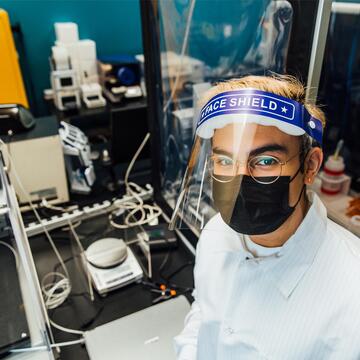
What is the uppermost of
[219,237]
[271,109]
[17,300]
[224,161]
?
[271,109]

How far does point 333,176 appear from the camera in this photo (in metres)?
1.28

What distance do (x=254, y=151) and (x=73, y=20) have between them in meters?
2.17

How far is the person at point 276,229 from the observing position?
0.60 m

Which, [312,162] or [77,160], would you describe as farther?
[77,160]

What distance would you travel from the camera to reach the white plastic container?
1.27m

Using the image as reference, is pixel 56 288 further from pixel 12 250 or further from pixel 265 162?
pixel 265 162

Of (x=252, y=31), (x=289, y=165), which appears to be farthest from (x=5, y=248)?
(x=252, y=31)

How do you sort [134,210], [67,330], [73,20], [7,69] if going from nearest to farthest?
[67,330] < [134,210] < [7,69] < [73,20]

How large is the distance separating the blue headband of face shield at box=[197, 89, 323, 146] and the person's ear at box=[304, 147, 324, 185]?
0.02 meters

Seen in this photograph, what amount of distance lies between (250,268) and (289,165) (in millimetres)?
242

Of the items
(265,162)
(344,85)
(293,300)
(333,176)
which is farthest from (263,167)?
(344,85)

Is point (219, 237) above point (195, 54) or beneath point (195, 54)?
beneath

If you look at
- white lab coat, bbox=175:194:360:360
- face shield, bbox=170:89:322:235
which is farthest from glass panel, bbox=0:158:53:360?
face shield, bbox=170:89:322:235

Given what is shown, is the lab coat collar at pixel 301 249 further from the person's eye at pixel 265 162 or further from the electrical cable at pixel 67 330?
the electrical cable at pixel 67 330
